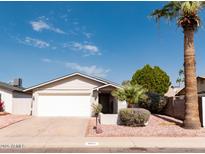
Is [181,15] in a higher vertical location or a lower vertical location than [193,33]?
higher

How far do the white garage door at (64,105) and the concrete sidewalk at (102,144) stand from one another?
1293 centimetres

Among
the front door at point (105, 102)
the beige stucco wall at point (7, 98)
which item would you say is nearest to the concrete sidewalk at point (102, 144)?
the front door at point (105, 102)

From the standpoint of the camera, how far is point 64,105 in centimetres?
2627

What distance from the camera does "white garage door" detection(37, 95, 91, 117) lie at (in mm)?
26094

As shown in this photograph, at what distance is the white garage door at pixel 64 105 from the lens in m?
26.1

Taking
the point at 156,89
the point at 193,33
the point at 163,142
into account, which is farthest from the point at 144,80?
the point at 163,142

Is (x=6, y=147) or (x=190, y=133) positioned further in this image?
(x=190, y=133)

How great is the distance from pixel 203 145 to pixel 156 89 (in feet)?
95.8

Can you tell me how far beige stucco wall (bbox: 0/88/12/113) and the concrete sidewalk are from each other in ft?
51.9

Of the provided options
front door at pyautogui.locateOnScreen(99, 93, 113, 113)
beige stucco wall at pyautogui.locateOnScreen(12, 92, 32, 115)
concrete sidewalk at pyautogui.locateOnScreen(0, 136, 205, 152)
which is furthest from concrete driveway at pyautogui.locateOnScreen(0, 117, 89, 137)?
beige stucco wall at pyautogui.locateOnScreen(12, 92, 32, 115)

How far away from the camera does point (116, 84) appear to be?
992 inches

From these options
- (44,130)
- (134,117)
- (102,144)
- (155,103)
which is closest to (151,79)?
(155,103)

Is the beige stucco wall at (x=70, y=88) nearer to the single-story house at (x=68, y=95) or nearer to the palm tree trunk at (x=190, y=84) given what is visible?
the single-story house at (x=68, y=95)

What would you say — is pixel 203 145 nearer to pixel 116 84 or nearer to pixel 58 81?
pixel 116 84
